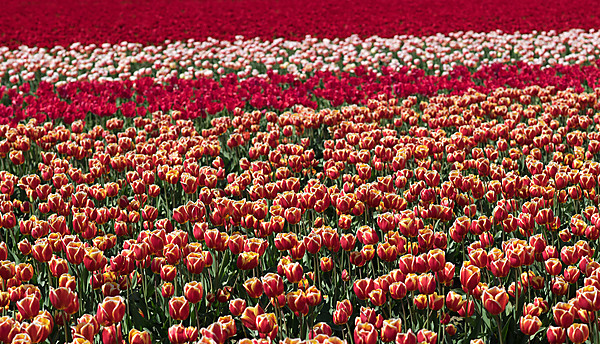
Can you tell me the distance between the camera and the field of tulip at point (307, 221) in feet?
7.94

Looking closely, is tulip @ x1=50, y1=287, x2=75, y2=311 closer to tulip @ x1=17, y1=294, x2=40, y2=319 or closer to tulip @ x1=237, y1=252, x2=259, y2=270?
tulip @ x1=17, y1=294, x2=40, y2=319

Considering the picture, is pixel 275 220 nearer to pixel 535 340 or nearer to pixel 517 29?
pixel 535 340

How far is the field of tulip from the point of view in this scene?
242 centimetres

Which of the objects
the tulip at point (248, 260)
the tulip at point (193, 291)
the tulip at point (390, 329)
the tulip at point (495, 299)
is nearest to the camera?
the tulip at point (390, 329)

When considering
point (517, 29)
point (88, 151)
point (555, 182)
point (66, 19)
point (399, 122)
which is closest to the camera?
point (555, 182)

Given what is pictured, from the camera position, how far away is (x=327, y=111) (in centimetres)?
621

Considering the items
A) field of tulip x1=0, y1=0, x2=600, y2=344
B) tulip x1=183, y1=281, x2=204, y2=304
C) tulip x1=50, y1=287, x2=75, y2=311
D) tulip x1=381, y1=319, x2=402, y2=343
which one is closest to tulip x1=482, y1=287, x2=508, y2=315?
field of tulip x1=0, y1=0, x2=600, y2=344

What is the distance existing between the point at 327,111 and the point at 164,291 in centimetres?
389

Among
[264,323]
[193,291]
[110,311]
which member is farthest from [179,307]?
[264,323]

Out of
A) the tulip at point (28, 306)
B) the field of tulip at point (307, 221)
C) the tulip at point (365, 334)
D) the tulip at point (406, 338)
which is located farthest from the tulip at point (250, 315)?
the tulip at point (28, 306)

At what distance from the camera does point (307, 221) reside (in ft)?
12.8

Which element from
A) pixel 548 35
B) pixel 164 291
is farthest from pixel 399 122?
pixel 548 35

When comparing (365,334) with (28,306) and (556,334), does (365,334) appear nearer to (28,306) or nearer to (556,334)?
(556,334)

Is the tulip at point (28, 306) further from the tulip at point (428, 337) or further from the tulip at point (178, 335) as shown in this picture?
the tulip at point (428, 337)
